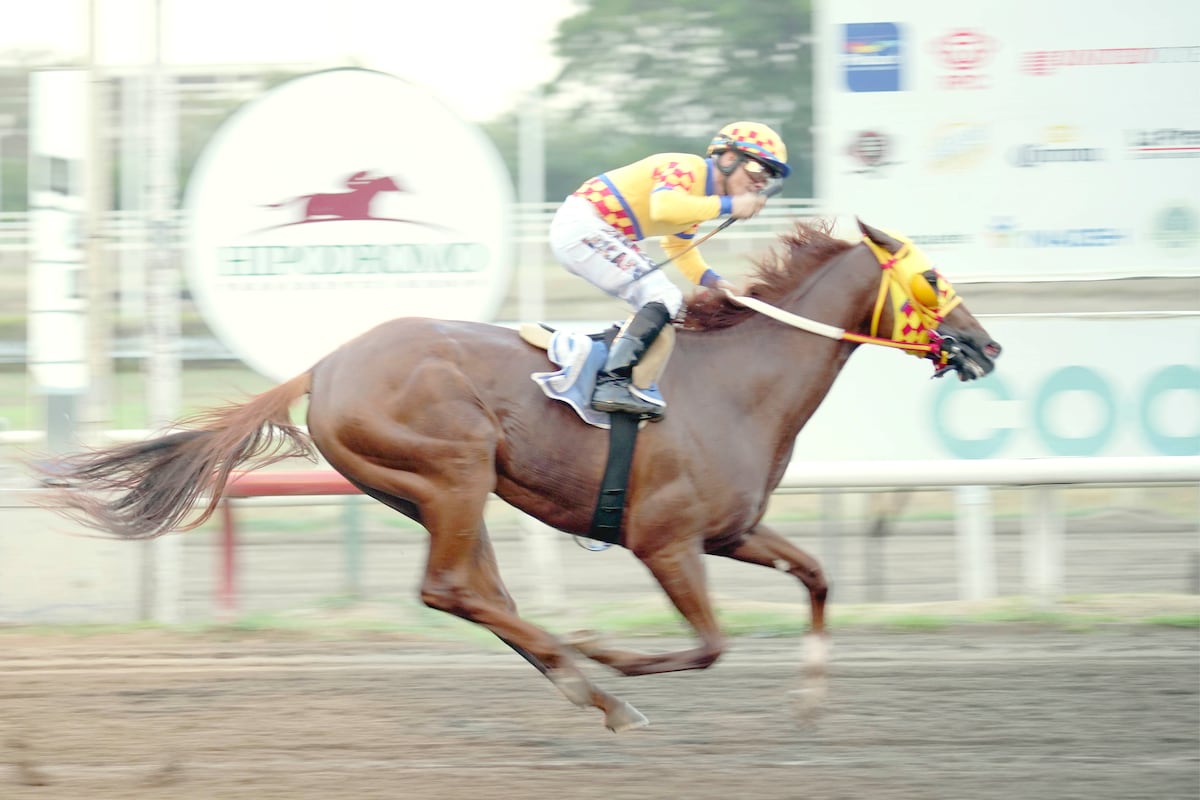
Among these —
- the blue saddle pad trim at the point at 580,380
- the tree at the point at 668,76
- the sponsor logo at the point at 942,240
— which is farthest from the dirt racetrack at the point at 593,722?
the tree at the point at 668,76

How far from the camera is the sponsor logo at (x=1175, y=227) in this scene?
735 cm

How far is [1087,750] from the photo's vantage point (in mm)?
4672

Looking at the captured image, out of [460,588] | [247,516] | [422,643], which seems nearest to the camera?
[460,588]

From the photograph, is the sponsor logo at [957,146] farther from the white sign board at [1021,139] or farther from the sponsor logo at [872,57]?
the sponsor logo at [872,57]

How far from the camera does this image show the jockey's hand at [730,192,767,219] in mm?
4922

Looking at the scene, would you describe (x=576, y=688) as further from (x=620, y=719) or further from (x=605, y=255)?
(x=605, y=255)

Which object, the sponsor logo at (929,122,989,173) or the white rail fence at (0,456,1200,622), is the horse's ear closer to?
the white rail fence at (0,456,1200,622)

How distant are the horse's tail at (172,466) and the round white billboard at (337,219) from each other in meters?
2.30

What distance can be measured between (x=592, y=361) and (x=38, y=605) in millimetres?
3941

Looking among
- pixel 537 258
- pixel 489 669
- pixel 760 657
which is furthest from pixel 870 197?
pixel 489 669

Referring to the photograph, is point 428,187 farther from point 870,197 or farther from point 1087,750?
point 1087,750

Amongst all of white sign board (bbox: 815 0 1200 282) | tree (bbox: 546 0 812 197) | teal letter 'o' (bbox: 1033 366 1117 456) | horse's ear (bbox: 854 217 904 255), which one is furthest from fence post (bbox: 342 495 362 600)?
tree (bbox: 546 0 812 197)

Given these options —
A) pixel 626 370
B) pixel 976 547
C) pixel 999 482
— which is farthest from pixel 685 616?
pixel 976 547

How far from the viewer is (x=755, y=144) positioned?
5008 millimetres
